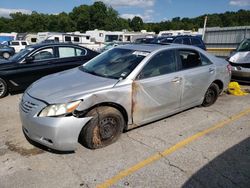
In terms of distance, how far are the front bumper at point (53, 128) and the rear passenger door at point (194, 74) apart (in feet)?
7.11

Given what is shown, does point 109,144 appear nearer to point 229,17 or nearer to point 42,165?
point 42,165

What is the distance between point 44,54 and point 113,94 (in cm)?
433

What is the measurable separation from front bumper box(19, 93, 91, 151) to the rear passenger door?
2.17 metres

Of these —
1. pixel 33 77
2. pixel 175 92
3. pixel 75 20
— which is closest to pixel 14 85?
pixel 33 77

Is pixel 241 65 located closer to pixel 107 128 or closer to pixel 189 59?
pixel 189 59

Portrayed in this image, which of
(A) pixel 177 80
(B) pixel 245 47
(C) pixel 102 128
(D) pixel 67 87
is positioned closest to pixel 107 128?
(C) pixel 102 128

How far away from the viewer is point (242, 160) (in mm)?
3297

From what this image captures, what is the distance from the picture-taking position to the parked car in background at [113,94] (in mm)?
3143

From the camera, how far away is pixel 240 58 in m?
7.73

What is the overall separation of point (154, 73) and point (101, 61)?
1108 millimetres

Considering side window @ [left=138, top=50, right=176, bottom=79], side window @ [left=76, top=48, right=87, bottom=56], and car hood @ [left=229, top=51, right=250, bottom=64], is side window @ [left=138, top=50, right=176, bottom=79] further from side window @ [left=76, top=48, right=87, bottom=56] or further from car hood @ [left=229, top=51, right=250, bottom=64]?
car hood @ [left=229, top=51, right=250, bottom=64]

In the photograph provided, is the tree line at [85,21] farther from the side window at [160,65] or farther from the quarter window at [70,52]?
the side window at [160,65]

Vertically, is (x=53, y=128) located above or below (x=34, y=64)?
below

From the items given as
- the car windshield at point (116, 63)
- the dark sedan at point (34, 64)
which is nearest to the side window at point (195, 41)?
the dark sedan at point (34, 64)
